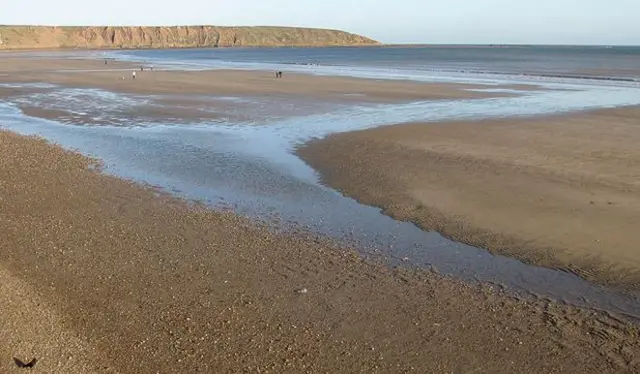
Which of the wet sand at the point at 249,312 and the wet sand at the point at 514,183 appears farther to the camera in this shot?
the wet sand at the point at 514,183

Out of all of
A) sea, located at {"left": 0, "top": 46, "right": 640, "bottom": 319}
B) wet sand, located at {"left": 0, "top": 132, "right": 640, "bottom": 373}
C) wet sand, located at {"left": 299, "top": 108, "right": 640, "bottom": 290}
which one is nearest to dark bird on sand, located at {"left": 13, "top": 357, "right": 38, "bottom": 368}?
wet sand, located at {"left": 0, "top": 132, "right": 640, "bottom": 373}

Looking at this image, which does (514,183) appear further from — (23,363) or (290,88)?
(290,88)

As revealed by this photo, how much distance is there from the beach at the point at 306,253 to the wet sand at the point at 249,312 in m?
0.03

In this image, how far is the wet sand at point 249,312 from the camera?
5555mm

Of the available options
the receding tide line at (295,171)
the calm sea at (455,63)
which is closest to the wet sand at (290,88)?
the receding tide line at (295,171)

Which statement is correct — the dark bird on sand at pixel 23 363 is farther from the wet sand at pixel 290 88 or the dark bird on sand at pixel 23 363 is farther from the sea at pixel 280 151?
the wet sand at pixel 290 88

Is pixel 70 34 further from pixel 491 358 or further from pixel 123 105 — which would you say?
pixel 491 358

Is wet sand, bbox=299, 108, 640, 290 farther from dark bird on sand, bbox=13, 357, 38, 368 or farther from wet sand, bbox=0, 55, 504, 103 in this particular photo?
wet sand, bbox=0, 55, 504, 103

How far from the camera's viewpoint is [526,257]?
8.45 m

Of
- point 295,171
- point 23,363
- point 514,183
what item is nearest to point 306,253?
point 23,363

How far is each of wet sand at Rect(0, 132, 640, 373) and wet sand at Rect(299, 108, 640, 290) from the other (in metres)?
1.97

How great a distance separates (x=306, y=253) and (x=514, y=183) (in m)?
5.73

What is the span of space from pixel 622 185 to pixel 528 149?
12.8 ft

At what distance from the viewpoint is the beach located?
5.75m
